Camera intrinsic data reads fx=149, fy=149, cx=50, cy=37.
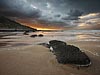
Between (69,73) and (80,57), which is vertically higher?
(80,57)

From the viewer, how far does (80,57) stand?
27.2 feet

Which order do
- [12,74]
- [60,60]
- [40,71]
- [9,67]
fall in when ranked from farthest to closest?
[60,60]
[9,67]
[40,71]
[12,74]

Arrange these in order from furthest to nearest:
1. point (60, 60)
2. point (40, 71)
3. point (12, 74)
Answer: point (60, 60)
point (40, 71)
point (12, 74)

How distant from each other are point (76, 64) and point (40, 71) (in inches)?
80.3

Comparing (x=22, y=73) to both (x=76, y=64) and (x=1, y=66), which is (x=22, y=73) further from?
(x=76, y=64)

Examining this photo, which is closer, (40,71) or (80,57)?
(40,71)

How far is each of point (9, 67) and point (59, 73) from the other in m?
2.70

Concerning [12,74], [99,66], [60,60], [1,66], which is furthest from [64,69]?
[1,66]

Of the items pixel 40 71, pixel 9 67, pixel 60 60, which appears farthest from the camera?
pixel 60 60

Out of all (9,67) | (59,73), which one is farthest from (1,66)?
(59,73)

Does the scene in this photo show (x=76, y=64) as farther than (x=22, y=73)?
Yes

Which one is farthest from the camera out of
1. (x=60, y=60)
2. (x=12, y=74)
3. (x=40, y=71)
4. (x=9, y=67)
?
(x=60, y=60)

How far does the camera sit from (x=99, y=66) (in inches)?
320

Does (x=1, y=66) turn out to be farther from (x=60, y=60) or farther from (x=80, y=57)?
(x=80, y=57)
